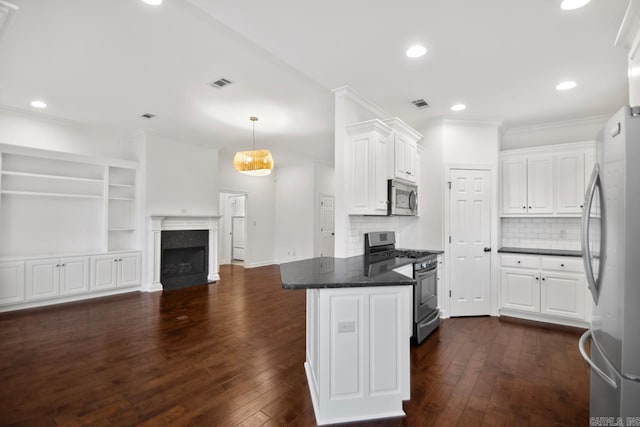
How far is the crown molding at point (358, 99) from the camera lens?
11.5ft

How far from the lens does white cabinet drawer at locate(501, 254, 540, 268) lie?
409cm

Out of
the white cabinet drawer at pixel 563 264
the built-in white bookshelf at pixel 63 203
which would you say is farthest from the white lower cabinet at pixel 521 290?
the built-in white bookshelf at pixel 63 203

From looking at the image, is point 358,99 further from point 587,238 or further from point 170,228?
point 170,228

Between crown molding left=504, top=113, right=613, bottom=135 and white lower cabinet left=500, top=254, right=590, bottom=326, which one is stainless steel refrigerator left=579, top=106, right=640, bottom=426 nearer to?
white lower cabinet left=500, top=254, right=590, bottom=326

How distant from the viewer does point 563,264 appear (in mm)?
3904

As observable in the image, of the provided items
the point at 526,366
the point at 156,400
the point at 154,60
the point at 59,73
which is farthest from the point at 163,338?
the point at 526,366

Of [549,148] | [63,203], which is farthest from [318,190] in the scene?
[63,203]

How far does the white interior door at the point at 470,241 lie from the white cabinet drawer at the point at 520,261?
20 centimetres

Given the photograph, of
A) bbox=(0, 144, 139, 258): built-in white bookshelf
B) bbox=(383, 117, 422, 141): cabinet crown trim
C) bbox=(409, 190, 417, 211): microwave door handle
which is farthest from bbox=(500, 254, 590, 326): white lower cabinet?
bbox=(0, 144, 139, 258): built-in white bookshelf

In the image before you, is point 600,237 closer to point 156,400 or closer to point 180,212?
point 156,400

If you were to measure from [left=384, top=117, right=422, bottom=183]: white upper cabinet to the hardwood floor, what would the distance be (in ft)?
6.44

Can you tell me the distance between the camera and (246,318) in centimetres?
409

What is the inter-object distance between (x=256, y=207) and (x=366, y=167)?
5.51 metres

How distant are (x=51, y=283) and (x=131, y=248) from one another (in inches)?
52.8
